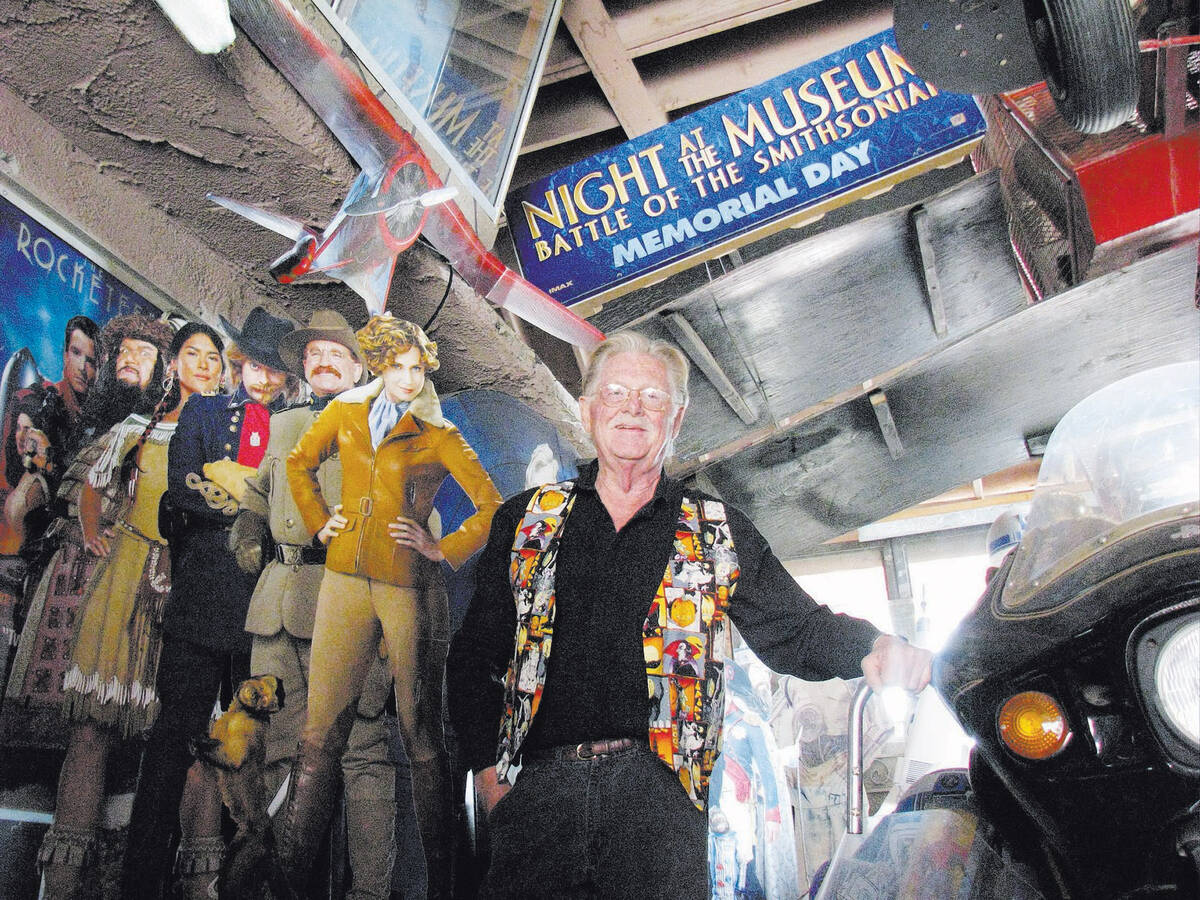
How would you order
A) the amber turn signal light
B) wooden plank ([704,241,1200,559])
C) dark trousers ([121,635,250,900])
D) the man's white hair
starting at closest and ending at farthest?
the amber turn signal light < dark trousers ([121,635,250,900]) < the man's white hair < wooden plank ([704,241,1200,559])

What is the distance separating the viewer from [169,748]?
201 cm

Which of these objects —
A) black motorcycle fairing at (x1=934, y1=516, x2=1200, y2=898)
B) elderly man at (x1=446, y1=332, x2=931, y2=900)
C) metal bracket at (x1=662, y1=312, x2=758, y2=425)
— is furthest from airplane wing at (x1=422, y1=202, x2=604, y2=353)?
black motorcycle fairing at (x1=934, y1=516, x2=1200, y2=898)

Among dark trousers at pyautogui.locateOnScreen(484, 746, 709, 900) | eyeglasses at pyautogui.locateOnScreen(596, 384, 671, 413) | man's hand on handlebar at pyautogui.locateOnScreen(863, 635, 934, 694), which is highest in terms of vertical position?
eyeglasses at pyautogui.locateOnScreen(596, 384, 671, 413)

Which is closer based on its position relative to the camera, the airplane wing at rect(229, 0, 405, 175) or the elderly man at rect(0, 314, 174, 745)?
the elderly man at rect(0, 314, 174, 745)

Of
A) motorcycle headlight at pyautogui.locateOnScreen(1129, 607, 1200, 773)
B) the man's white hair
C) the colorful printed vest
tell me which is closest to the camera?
motorcycle headlight at pyautogui.locateOnScreen(1129, 607, 1200, 773)

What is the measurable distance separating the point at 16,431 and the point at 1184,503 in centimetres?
216

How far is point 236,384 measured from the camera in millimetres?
→ 2371

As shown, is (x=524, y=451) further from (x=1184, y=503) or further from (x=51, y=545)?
(x=1184, y=503)

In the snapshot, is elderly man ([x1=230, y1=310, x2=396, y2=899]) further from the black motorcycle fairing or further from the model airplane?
the black motorcycle fairing

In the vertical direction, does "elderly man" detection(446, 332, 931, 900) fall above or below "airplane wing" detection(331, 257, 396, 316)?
below

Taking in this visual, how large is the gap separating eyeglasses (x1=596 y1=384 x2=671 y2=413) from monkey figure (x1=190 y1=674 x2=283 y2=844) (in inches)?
49.4

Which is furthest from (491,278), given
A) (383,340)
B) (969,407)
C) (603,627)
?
(969,407)

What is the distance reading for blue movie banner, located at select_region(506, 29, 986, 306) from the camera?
366 cm

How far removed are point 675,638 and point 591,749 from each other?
27 centimetres
